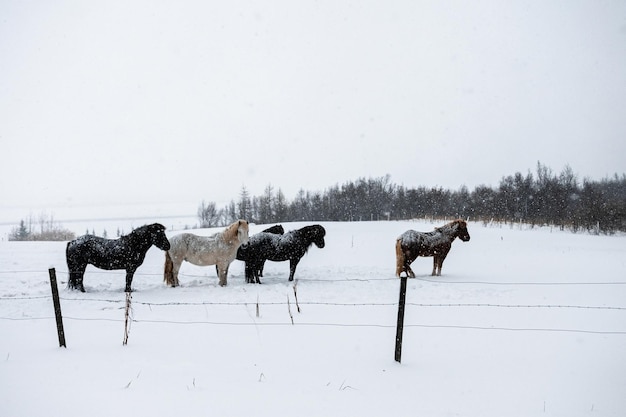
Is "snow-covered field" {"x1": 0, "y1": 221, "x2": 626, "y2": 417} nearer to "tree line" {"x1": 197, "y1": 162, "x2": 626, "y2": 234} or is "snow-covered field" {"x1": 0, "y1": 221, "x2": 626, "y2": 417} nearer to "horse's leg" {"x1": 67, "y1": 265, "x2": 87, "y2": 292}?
"horse's leg" {"x1": 67, "y1": 265, "x2": 87, "y2": 292}

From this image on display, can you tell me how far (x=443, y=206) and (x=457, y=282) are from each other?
49749 mm

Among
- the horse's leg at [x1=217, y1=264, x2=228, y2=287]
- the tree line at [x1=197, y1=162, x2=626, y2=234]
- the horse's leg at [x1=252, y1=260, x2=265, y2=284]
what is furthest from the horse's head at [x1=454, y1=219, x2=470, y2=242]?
the tree line at [x1=197, y1=162, x2=626, y2=234]

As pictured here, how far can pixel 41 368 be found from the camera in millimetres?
4164

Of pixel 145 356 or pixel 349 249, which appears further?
pixel 349 249

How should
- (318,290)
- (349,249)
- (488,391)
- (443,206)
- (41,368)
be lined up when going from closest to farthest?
(488,391) < (41,368) < (318,290) < (349,249) < (443,206)

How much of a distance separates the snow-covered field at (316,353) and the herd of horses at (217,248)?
617 mm

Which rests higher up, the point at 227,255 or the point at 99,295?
the point at 227,255

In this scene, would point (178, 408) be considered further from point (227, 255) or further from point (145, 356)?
point (227, 255)

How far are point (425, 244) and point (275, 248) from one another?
418 cm

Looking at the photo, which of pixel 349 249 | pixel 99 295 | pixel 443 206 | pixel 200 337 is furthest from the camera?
pixel 443 206

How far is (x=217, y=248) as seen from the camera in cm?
926

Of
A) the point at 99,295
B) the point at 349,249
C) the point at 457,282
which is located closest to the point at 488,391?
the point at 457,282

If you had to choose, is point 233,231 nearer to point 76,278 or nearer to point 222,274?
point 222,274

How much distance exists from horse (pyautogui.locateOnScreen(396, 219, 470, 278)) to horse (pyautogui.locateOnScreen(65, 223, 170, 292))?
245 inches
